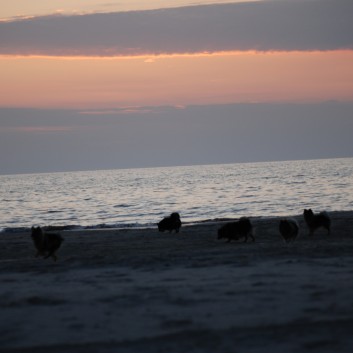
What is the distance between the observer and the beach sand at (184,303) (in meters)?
7.99

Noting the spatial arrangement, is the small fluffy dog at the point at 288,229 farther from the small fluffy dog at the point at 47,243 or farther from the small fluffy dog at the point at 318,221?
the small fluffy dog at the point at 47,243

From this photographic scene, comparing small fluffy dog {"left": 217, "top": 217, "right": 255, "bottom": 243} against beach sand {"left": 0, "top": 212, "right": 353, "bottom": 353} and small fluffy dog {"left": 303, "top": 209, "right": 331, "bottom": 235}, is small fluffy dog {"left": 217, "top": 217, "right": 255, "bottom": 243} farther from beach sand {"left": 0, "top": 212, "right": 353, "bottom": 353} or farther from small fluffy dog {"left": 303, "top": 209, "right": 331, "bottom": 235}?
beach sand {"left": 0, "top": 212, "right": 353, "bottom": 353}

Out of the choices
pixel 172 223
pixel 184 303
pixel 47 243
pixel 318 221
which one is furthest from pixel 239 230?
pixel 184 303

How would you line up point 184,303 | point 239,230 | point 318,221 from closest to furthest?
point 184,303 < point 239,230 < point 318,221

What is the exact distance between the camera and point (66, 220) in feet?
149

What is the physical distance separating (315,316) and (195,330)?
1.41 meters

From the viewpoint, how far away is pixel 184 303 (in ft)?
32.2

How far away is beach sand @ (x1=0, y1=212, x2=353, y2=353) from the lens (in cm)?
799

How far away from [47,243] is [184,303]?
335 inches

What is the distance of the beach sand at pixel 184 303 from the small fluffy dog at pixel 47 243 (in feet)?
5.63

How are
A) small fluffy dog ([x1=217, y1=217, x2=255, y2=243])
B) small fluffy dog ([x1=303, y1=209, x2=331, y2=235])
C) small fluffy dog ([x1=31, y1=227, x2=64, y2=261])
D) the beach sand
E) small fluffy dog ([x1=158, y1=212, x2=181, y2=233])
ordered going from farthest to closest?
small fluffy dog ([x1=158, y1=212, x2=181, y2=233]) < small fluffy dog ([x1=303, y1=209, x2=331, y2=235]) < small fluffy dog ([x1=217, y1=217, x2=255, y2=243]) < small fluffy dog ([x1=31, y1=227, x2=64, y2=261]) < the beach sand

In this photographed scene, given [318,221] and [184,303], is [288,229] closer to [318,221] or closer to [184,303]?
[318,221]

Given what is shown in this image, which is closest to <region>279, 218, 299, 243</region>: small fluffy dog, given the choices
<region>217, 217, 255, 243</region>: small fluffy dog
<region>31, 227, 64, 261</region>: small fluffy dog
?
<region>217, 217, 255, 243</region>: small fluffy dog

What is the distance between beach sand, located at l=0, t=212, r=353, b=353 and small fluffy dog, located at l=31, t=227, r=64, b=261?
5.63 feet
